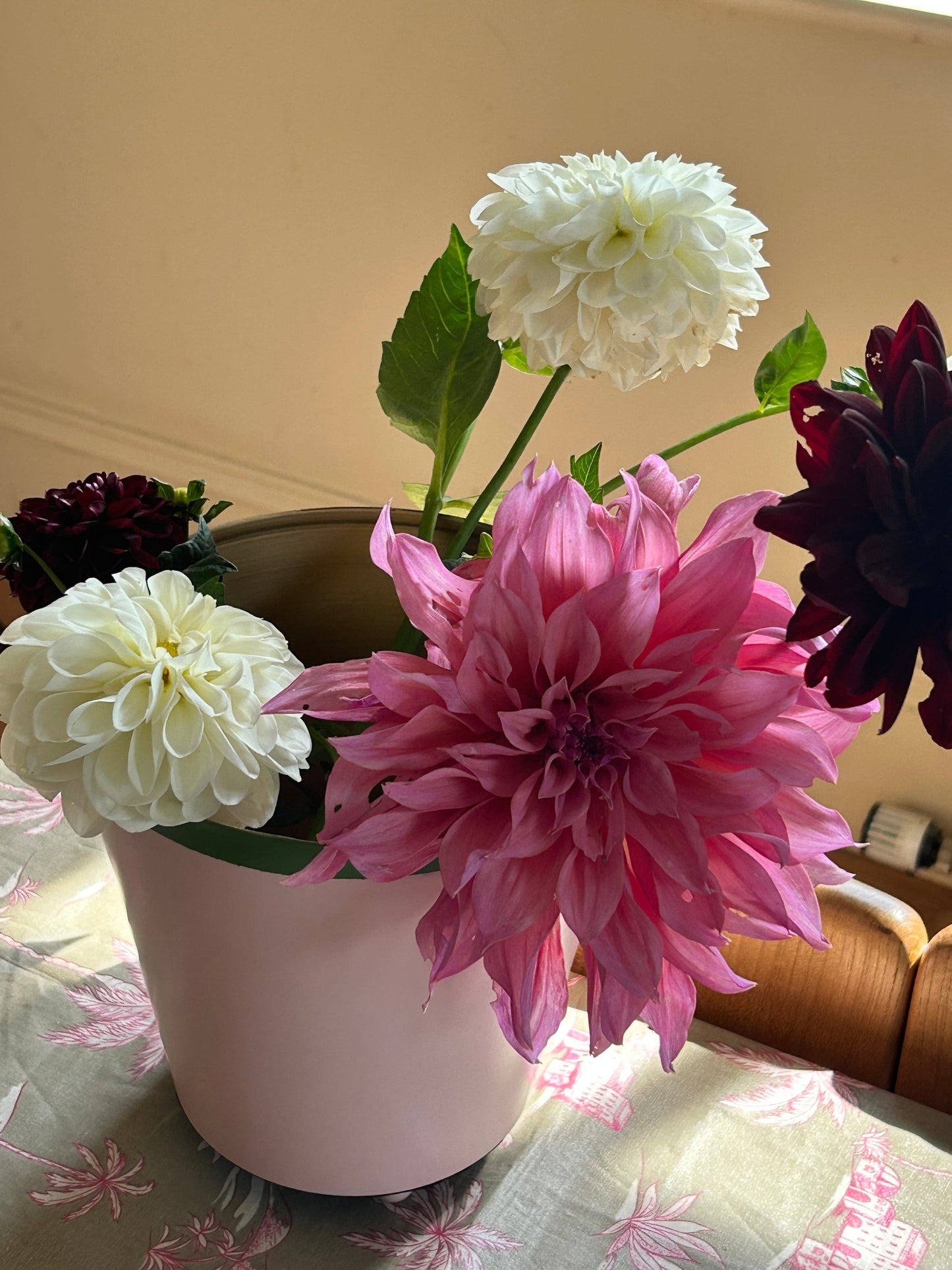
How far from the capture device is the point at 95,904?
0.51 m

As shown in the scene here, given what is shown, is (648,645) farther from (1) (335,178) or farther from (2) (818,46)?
(1) (335,178)

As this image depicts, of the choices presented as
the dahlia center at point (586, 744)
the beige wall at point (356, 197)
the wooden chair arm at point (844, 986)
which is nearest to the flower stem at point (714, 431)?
the dahlia center at point (586, 744)

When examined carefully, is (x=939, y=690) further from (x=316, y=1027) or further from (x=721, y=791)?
(x=316, y=1027)

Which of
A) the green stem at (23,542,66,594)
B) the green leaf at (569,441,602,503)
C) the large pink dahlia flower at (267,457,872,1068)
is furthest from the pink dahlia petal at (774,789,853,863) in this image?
the green stem at (23,542,66,594)

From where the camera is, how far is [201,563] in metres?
0.32

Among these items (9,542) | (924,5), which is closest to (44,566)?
(9,542)

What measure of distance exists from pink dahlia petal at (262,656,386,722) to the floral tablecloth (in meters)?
0.21

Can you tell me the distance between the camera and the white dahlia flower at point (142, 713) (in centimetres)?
26

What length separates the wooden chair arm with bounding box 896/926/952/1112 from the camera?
0.44 metres

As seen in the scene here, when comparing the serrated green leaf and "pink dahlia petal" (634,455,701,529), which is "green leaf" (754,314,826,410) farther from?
the serrated green leaf

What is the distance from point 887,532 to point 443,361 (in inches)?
7.0

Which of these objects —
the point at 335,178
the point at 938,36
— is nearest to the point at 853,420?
the point at 938,36

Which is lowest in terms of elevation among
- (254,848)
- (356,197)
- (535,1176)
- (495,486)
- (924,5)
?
(535,1176)

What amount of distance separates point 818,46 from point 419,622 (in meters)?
0.66
